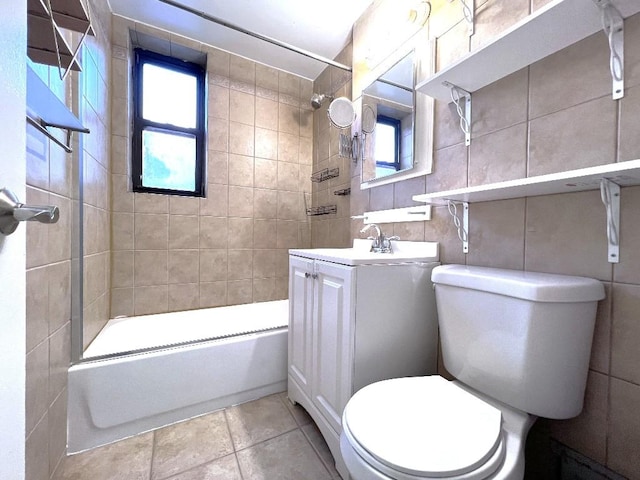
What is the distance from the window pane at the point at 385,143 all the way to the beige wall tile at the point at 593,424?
3.98 feet

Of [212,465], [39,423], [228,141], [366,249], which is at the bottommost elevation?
[212,465]

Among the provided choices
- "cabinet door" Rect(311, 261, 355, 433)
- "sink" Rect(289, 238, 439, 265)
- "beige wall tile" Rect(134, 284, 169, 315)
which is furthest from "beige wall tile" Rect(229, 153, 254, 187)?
"cabinet door" Rect(311, 261, 355, 433)

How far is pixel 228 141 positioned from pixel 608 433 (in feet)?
8.28

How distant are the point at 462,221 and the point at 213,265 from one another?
72.2 inches

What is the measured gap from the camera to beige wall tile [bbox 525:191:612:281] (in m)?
0.80

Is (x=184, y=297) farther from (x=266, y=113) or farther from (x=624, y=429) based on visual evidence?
(x=624, y=429)

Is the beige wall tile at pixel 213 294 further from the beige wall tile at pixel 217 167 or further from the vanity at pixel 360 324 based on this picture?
the vanity at pixel 360 324

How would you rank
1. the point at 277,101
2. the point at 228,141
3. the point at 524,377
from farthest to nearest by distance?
the point at 277,101, the point at 228,141, the point at 524,377

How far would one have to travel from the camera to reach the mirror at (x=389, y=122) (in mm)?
1438

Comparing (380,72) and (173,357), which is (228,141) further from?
(173,357)

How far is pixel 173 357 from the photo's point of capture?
138 cm

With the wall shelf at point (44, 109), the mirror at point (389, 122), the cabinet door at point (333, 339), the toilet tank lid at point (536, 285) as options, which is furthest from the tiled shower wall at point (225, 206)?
the toilet tank lid at point (536, 285)

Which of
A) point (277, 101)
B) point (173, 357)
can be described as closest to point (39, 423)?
point (173, 357)

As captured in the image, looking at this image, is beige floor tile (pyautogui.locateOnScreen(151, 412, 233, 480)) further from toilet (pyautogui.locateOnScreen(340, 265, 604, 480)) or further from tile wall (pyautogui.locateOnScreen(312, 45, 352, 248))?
tile wall (pyautogui.locateOnScreen(312, 45, 352, 248))
